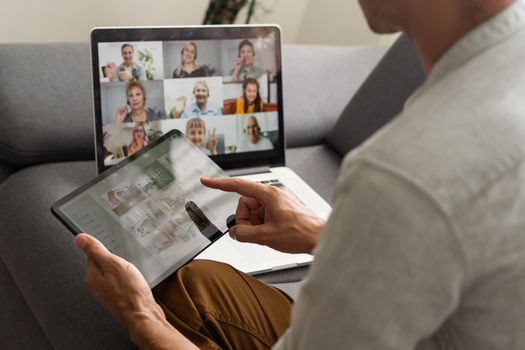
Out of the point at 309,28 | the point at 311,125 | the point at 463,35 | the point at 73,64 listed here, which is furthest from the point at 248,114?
the point at 309,28

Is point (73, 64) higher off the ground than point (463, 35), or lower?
lower

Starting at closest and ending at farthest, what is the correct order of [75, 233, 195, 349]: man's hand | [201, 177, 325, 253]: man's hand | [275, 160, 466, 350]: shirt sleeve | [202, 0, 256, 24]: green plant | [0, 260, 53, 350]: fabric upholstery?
[275, 160, 466, 350]: shirt sleeve, [75, 233, 195, 349]: man's hand, [201, 177, 325, 253]: man's hand, [0, 260, 53, 350]: fabric upholstery, [202, 0, 256, 24]: green plant

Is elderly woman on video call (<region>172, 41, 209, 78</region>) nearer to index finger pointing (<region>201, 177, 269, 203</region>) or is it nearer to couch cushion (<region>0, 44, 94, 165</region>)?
couch cushion (<region>0, 44, 94, 165</region>)

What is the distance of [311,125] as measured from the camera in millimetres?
1646

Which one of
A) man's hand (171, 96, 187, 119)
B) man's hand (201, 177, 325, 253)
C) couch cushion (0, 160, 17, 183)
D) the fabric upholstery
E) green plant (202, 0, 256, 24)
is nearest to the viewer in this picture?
man's hand (201, 177, 325, 253)

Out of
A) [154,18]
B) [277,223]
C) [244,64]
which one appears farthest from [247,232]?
[154,18]

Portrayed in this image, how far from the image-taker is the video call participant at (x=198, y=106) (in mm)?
1340

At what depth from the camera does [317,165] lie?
155cm

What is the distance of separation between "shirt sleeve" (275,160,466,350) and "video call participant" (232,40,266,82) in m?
0.88

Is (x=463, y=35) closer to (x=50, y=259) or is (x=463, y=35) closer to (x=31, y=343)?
(x=50, y=259)

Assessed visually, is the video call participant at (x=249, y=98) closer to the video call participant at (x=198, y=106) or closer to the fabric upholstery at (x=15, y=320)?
the video call participant at (x=198, y=106)

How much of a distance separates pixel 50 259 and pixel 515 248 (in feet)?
2.79

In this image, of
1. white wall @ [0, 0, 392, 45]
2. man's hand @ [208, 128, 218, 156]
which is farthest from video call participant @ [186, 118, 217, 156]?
white wall @ [0, 0, 392, 45]

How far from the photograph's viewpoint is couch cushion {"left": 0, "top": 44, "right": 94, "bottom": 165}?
1398 mm
